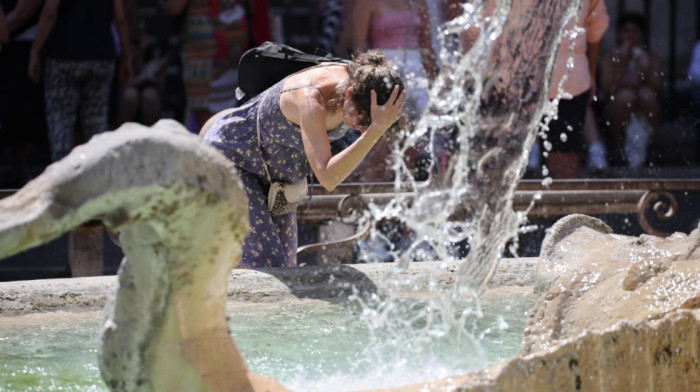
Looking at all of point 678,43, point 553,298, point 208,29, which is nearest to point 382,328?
point 553,298

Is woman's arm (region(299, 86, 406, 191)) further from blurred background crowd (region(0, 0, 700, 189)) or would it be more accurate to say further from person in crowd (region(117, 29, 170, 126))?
person in crowd (region(117, 29, 170, 126))

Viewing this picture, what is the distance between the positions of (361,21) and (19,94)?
261 cm

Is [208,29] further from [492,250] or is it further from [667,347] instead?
[667,347]

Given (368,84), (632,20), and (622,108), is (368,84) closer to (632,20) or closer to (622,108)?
(632,20)

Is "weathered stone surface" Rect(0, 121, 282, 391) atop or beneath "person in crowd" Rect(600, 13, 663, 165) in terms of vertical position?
atop

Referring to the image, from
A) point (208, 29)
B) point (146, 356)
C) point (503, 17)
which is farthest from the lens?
point (208, 29)

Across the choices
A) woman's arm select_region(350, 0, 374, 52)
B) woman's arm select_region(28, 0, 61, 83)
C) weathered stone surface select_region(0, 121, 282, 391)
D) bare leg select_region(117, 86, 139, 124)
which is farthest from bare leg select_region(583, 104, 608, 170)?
weathered stone surface select_region(0, 121, 282, 391)

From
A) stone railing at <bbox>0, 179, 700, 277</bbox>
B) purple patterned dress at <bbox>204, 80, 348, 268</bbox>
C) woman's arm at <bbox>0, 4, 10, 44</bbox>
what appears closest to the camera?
purple patterned dress at <bbox>204, 80, 348, 268</bbox>

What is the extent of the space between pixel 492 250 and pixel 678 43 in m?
9.36

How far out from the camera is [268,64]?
3.92 metres

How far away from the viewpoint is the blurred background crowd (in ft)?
20.2

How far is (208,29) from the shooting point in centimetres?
673

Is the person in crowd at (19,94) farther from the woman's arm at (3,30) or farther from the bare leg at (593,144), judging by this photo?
the bare leg at (593,144)

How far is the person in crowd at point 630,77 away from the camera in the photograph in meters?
8.39
